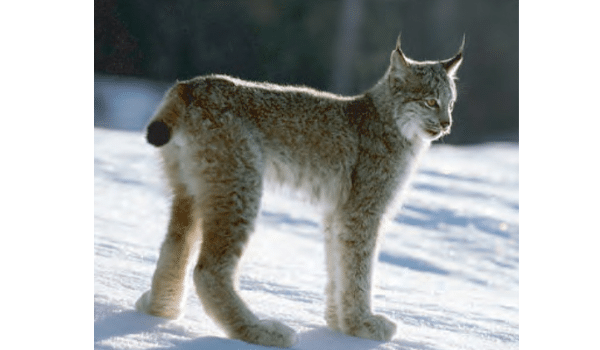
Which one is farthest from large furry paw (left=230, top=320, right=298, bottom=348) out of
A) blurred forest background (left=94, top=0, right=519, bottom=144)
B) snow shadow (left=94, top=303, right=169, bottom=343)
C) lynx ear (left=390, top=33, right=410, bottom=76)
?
blurred forest background (left=94, top=0, right=519, bottom=144)

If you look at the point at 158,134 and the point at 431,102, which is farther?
the point at 431,102

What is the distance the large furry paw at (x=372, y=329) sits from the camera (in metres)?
3.19

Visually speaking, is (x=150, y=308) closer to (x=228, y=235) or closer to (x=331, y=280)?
(x=228, y=235)

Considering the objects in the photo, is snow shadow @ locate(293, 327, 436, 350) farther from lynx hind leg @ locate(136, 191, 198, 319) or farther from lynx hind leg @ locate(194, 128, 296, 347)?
lynx hind leg @ locate(136, 191, 198, 319)

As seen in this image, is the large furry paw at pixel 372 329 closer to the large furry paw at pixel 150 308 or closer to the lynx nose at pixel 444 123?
the large furry paw at pixel 150 308

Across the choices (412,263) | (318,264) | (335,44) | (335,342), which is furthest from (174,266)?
(335,44)

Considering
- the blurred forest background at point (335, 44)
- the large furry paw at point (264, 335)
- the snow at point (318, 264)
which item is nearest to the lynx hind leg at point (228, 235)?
the large furry paw at point (264, 335)

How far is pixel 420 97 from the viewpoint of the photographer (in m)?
3.43

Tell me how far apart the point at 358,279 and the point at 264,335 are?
1.79 ft

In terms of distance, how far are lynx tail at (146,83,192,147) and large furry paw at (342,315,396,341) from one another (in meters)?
1.14

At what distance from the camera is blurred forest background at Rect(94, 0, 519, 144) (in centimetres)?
1373
